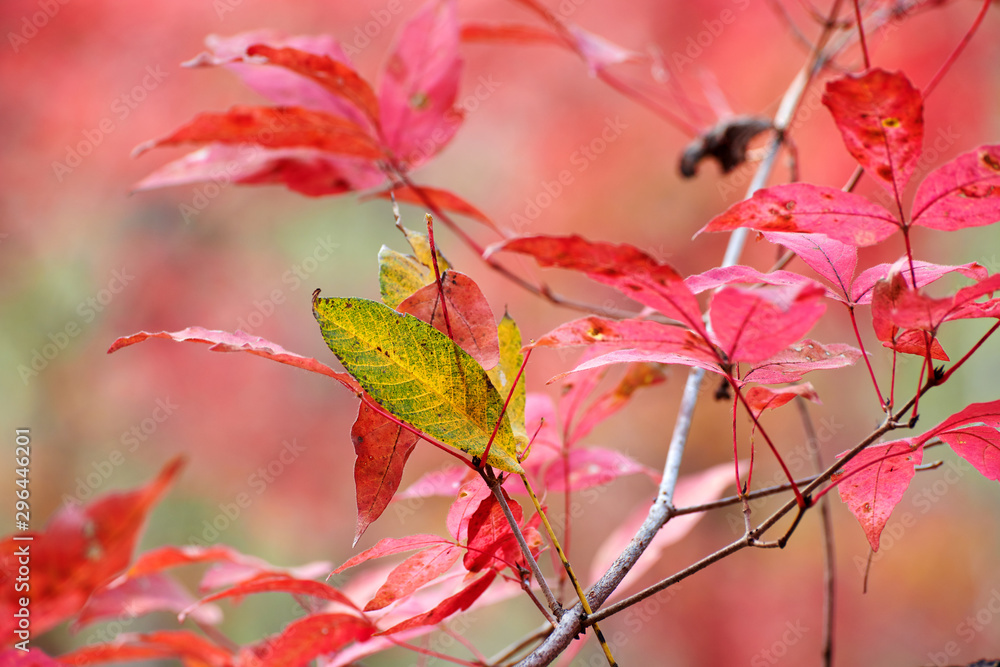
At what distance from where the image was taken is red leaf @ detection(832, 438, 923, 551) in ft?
1.12

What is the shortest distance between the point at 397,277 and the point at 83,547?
1.69 feet

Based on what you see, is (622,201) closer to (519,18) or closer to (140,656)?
(519,18)

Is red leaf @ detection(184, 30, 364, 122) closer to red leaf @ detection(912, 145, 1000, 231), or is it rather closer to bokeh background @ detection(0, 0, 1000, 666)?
red leaf @ detection(912, 145, 1000, 231)

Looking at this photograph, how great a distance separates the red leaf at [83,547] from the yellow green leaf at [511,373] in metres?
0.41

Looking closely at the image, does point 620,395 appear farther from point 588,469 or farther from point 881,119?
point 881,119

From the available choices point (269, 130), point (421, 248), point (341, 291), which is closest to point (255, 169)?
point (269, 130)

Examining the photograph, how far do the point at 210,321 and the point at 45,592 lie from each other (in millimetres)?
1579

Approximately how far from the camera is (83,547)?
24.9 inches

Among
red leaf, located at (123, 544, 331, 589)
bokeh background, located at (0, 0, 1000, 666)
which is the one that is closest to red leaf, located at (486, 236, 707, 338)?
red leaf, located at (123, 544, 331, 589)

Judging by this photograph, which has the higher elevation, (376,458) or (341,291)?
(341,291)

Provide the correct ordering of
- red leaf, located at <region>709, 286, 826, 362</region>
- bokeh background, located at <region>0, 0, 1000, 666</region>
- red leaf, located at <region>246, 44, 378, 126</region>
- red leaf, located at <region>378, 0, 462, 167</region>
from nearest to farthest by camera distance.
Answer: red leaf, located at <region>709, 286, 826, 362</region>, red leaf, located at <region>246, 44, 378, 126</region>, red leaf, located at <region>378, 0, 462, 167</region>, bokeh background, located at <region>0, 0, 1000, 666</region>

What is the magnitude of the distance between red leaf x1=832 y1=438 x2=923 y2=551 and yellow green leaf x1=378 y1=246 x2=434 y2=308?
0.24 meters

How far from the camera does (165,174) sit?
0.56 m

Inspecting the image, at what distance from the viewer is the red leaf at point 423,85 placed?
1.90ft
